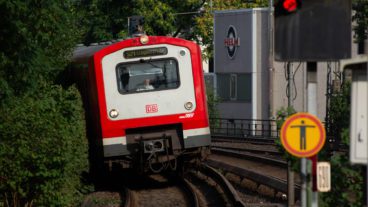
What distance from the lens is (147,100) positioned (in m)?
17.8

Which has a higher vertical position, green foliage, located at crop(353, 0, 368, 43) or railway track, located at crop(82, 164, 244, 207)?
green foliage, located at crop(353, 0, 368, 43)

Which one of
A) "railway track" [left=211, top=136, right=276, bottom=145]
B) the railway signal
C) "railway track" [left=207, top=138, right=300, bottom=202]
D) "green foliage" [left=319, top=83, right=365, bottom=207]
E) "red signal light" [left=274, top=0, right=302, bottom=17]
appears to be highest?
"red signal light" [left=274, top=0, right=302, bottom=17]

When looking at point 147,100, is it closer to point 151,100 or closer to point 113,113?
point 151,100

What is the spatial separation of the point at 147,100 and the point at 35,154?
4.83 m

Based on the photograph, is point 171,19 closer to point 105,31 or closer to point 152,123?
point 105,31

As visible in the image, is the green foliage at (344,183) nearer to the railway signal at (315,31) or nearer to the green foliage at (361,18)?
the railway signal at (315,31)

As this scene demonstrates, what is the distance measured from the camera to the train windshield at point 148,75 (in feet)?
58.2

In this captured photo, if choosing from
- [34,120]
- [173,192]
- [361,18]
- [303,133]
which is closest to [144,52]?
[173,192]

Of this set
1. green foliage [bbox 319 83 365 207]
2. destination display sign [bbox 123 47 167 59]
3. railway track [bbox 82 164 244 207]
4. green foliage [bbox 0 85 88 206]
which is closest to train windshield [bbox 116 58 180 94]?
destination display sign [bbox 123 47 167 59]

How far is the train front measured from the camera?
1758cm

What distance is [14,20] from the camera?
46.3ft

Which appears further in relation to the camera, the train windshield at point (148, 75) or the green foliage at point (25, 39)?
the train windshield at point (148, 75)

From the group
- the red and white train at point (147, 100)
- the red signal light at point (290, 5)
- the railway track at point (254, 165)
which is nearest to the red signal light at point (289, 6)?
the red signal light at point (290, 5)

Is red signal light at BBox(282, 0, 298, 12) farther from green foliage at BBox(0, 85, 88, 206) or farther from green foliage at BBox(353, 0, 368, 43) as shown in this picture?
green foliage at BBox(353, 0, 368, 43)
